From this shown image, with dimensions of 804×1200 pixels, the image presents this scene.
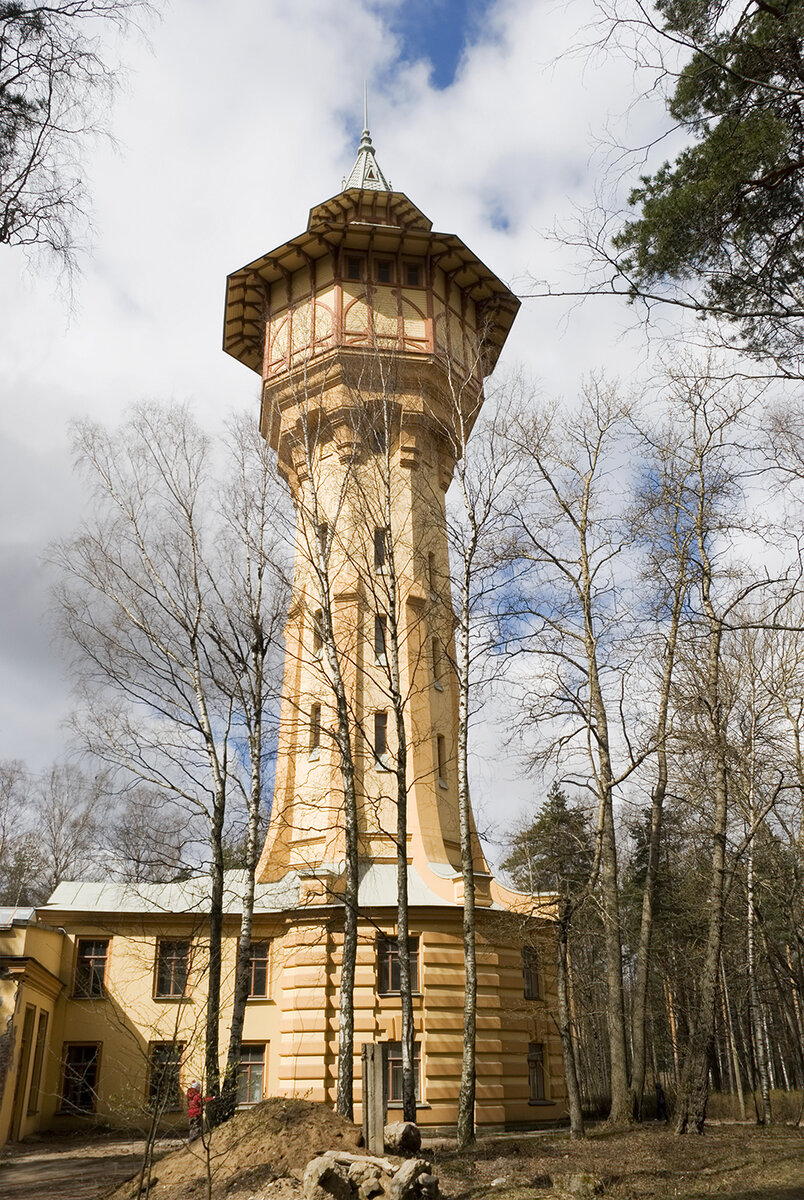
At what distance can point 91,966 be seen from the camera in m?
21.9

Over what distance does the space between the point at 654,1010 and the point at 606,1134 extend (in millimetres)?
19712

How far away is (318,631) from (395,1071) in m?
8.89

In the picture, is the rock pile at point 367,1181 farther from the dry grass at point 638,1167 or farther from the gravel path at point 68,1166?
the gravel path at point 68,1166

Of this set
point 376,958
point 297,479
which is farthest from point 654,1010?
point 297,479

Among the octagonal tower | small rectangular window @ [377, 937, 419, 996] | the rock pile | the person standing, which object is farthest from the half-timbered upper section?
the rock pile

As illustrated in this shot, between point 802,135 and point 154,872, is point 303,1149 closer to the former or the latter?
point 154,872

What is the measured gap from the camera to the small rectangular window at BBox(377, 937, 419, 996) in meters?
19.7

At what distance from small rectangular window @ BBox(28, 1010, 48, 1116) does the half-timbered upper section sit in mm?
15353

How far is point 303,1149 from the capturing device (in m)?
11.6

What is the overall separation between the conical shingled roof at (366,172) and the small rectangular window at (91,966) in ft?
71.7

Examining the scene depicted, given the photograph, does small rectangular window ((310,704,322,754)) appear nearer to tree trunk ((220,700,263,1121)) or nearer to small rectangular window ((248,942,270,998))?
tree trunk ((220,700,263,1121))

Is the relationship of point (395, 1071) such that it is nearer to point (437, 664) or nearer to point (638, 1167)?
point (638, 1167)

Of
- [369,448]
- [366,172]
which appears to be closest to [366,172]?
[366,172]

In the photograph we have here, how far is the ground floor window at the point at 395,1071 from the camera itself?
1864 cm
